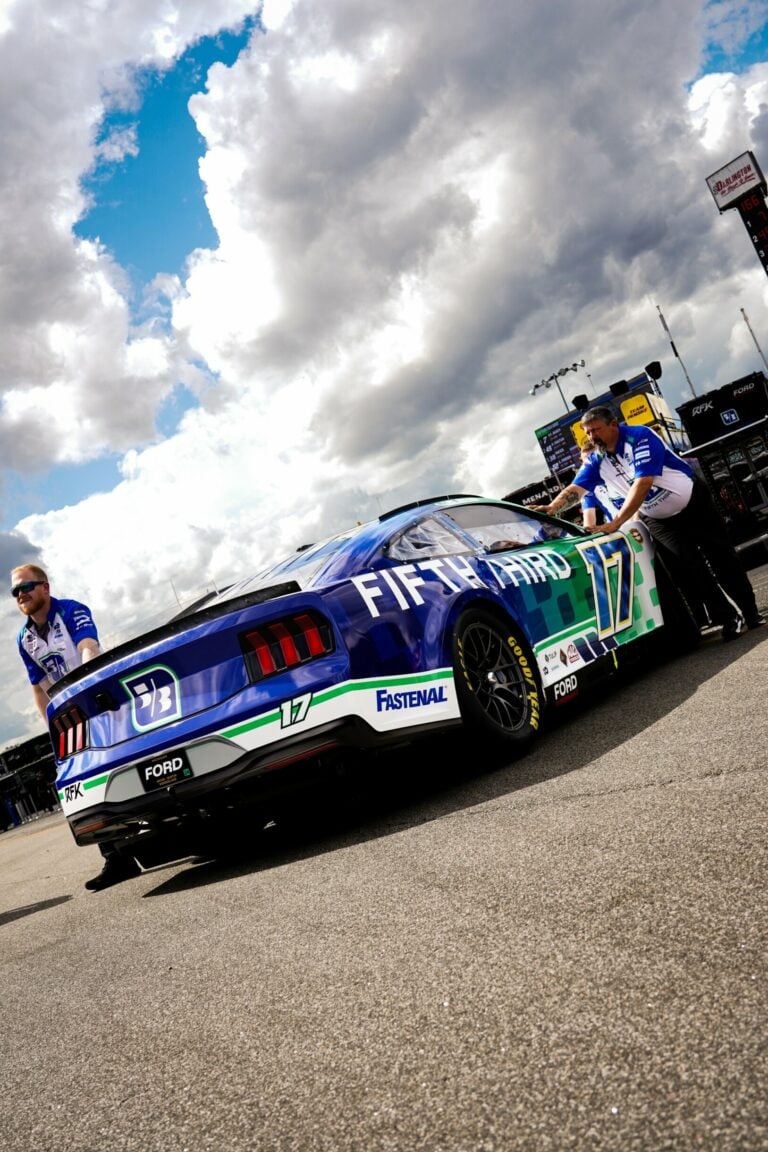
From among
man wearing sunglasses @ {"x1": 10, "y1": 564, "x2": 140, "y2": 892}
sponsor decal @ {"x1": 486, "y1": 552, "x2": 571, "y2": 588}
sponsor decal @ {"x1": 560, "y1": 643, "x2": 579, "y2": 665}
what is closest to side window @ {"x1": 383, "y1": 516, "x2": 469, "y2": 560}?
sponsor decal @ {"x1": 486, "y1": 552, "x2": 571, "y2": 588}

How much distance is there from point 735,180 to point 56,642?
78.7m

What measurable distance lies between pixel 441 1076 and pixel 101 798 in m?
2.75

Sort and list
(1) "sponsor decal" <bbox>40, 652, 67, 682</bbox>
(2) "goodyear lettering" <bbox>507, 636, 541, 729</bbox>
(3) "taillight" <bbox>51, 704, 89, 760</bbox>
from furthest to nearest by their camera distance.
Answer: (1) "sponsor decal" <bbox>40, 652, 67, 682</bbox> < (2) "goodyear lettering" <bbox>507, 636, 541, 729</bbox> < (3) "taillight" <bbox>51, 704, 89, 760</bbox>

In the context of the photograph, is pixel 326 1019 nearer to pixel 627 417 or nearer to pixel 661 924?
pixel 661 924

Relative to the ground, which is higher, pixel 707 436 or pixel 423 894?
pixel 707 436

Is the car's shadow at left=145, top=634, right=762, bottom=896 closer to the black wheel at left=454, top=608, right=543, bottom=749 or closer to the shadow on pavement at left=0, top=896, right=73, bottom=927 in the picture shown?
the black wheel at left=454, top=608, right=543, bottom=749

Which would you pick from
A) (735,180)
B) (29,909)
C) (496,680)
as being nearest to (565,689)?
(496,680)

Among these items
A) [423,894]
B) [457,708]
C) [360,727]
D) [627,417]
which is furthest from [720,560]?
[627,417]

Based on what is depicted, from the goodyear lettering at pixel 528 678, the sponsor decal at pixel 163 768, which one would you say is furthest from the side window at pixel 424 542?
the sponsor decal at pixel 163 768

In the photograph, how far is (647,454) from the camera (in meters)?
6.18

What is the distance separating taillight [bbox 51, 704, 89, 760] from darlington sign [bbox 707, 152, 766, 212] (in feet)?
258

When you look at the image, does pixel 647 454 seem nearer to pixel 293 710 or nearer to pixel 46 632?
pixel 293 710

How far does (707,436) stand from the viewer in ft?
148

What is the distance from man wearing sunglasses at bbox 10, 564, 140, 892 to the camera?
5574mm
